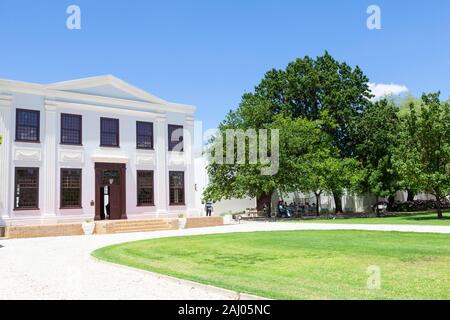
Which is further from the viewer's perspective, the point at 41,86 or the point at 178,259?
the point at 41,86

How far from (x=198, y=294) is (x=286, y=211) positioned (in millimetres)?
32229

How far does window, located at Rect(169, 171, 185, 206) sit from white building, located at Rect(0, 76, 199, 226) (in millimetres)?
72

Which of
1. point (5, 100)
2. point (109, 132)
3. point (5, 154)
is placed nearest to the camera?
point (5, 154)

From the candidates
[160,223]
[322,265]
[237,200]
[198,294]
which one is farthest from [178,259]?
[237,200]

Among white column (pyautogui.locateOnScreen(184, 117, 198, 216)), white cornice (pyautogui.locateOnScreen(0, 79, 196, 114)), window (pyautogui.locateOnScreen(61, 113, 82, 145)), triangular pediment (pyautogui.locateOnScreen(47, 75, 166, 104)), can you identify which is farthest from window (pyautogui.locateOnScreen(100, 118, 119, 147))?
white column (pyautogui.locateOnScreen(184, 117, 198, 216))

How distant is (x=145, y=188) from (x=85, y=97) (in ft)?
23.7

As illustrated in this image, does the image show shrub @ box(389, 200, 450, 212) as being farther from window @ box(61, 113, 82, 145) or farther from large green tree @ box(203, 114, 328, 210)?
window @ box(61, 113, 82, 145)

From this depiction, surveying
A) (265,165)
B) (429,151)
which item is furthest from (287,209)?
(429,151)

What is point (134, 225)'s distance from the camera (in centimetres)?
2825

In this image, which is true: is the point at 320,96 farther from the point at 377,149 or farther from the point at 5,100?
the point at 5,100

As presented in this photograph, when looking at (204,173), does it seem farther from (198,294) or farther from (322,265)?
(198,294)

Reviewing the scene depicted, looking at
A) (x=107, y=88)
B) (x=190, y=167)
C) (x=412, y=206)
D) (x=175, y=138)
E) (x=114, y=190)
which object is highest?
(x=107, y=88)

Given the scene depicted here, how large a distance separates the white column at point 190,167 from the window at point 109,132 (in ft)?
17.4

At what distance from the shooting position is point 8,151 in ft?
86.4
